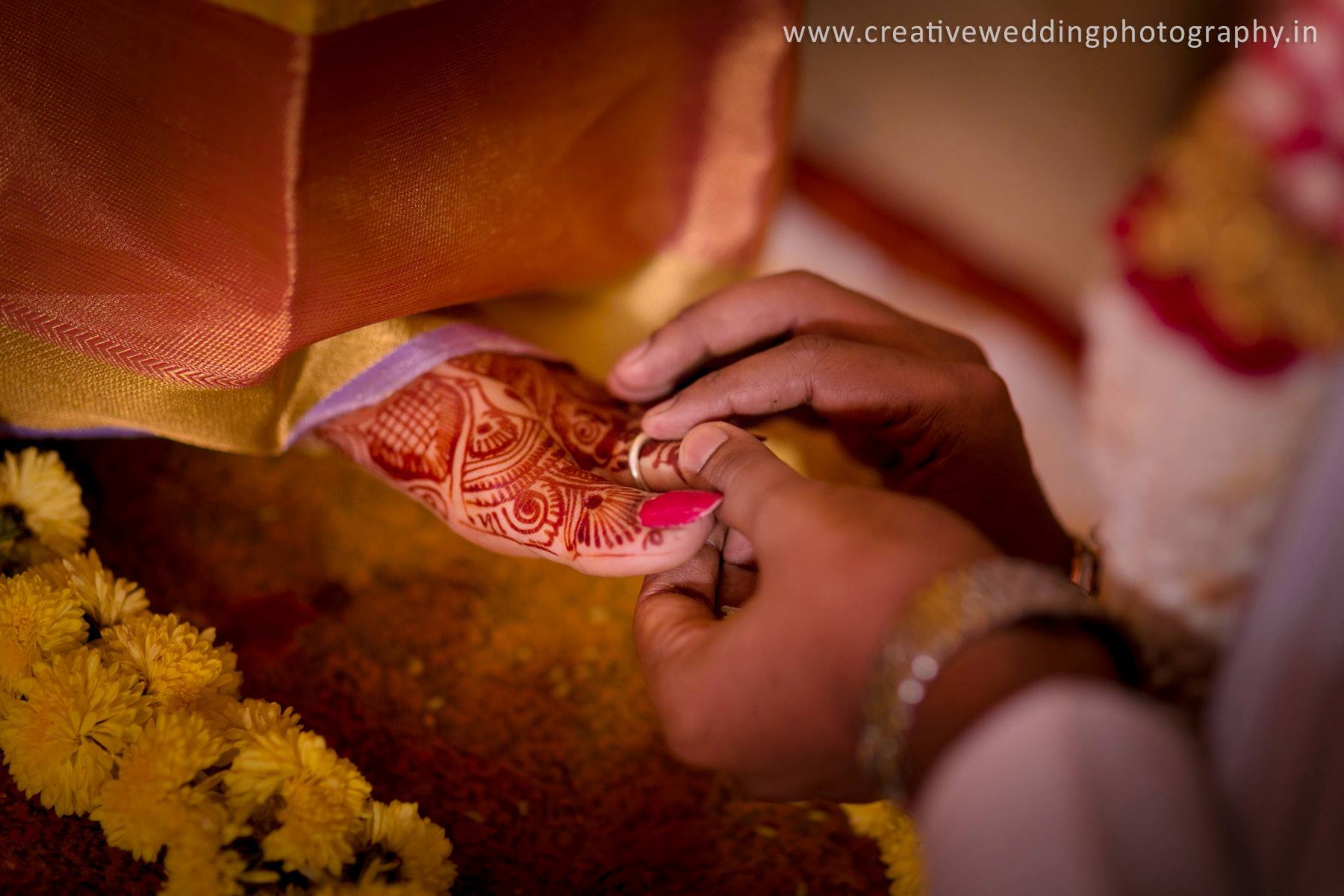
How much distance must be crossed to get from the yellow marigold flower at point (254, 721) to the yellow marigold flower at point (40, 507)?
22cm

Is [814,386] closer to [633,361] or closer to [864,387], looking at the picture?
[864,387]

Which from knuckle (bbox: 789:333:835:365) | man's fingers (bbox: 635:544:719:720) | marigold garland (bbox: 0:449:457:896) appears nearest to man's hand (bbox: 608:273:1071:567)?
knuckle (bbox: 789:333:835:365)

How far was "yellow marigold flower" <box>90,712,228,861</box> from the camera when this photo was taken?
50cm

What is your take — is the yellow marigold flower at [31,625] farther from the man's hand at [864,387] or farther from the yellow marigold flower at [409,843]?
the man's hand at [864,387]

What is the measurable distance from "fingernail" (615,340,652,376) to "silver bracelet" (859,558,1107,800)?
0.35 metres

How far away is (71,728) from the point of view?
539 mm

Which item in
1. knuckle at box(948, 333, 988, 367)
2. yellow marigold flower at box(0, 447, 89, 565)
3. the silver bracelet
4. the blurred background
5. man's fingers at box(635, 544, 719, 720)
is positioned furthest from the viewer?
the blurred background

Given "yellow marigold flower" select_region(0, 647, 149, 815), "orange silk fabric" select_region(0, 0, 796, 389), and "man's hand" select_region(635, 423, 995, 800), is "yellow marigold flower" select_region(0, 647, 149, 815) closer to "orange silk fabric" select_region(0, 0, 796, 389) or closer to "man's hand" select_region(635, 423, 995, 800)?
"orange silk fabric" select_region(0, 0, 796, 389)

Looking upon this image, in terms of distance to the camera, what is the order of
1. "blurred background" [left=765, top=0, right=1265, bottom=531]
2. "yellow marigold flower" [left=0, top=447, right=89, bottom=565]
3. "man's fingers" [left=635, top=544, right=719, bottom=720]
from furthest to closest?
"blurred background" [left=765, top=0, right=1265, bottom=531] < "yellow marigold flower" [left=0, top=447, right=89, bottom=565] < "man's fingers" [left=635, top=544, right=719, bottom=720]

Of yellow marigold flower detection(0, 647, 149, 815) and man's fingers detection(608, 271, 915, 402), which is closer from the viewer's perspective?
yellow marigold flower detection(0, 647, 149, 815)

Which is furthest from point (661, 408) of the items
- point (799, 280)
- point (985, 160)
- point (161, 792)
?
point (985, 160)

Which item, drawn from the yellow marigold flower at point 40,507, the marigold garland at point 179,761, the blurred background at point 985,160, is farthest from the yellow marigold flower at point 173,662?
the blurred background at point 985,160

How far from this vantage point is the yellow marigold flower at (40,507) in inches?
25.7

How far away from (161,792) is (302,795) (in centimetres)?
8
